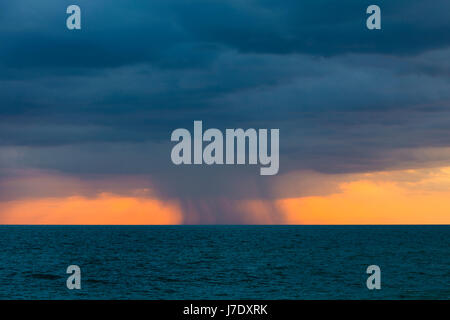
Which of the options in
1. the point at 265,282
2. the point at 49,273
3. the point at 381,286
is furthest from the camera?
the point at 49,273

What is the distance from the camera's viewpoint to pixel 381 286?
5591 centimetres

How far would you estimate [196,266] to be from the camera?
8044cm
